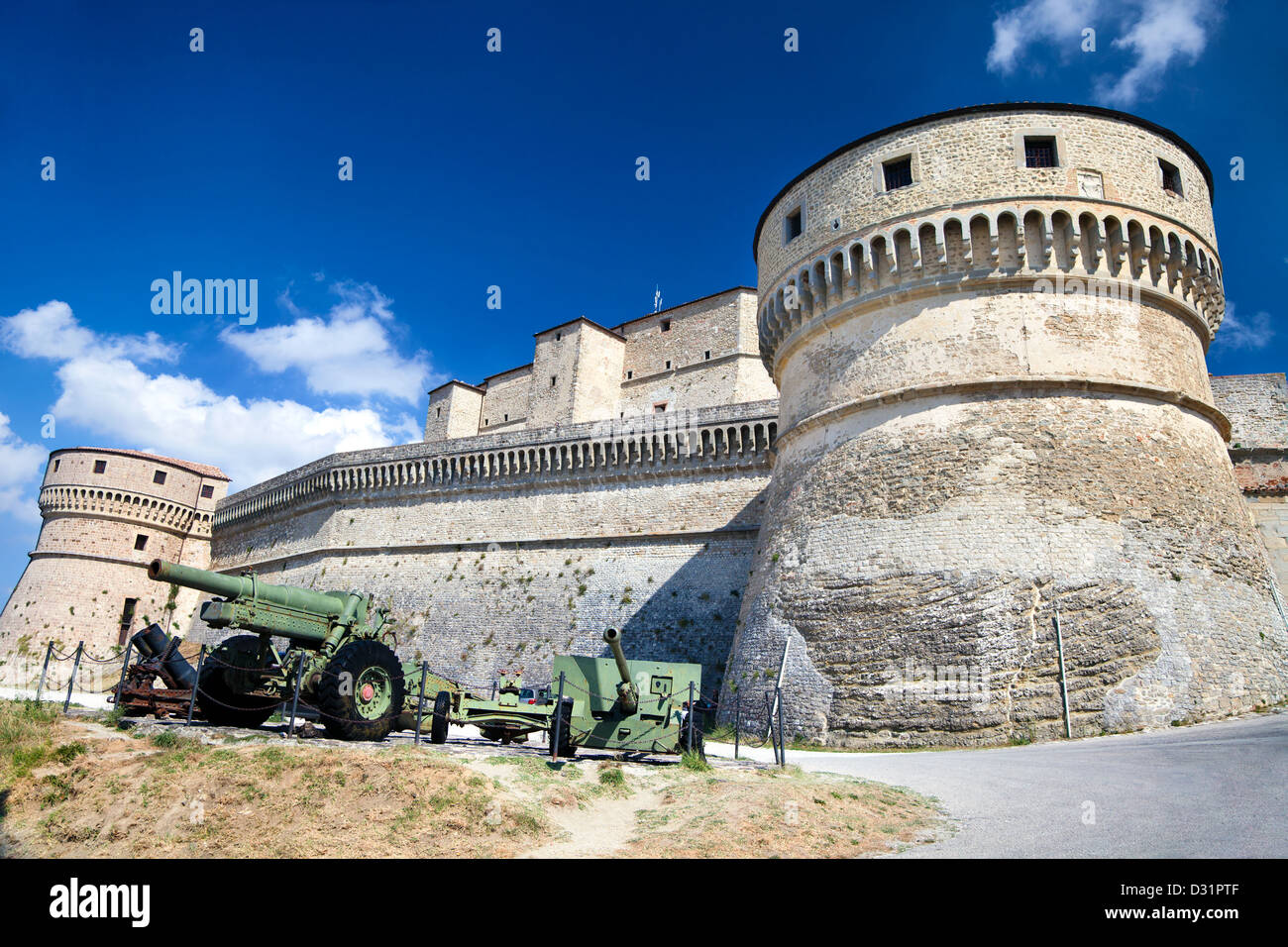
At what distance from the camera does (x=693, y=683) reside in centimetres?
1041

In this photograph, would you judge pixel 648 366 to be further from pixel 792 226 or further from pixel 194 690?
pixel 194 690

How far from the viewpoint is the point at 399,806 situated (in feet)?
22.4

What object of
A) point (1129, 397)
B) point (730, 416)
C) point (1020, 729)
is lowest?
point (1020, 729)

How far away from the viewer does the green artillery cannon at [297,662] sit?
33.8 ft

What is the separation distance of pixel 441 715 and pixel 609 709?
2444 mm

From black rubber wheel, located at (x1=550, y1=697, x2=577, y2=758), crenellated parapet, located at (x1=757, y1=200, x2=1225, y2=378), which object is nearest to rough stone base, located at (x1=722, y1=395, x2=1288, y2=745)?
crenellated parapet, located at (x1=757, y1=200, x2=1225, y2=378)

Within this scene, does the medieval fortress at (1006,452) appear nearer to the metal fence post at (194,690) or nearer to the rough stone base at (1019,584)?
the rough stone base at (1019,584)

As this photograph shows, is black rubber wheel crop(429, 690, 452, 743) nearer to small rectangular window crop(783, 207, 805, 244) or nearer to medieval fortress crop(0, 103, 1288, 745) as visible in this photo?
medieval fortress crop(0, 103, 1288, 745)

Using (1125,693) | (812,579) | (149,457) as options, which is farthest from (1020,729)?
(149,457)

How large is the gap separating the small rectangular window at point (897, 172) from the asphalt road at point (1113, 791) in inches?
406

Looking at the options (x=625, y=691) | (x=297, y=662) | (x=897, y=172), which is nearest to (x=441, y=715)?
(x=297, y=662)

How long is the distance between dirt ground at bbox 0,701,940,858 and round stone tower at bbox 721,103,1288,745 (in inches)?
188
